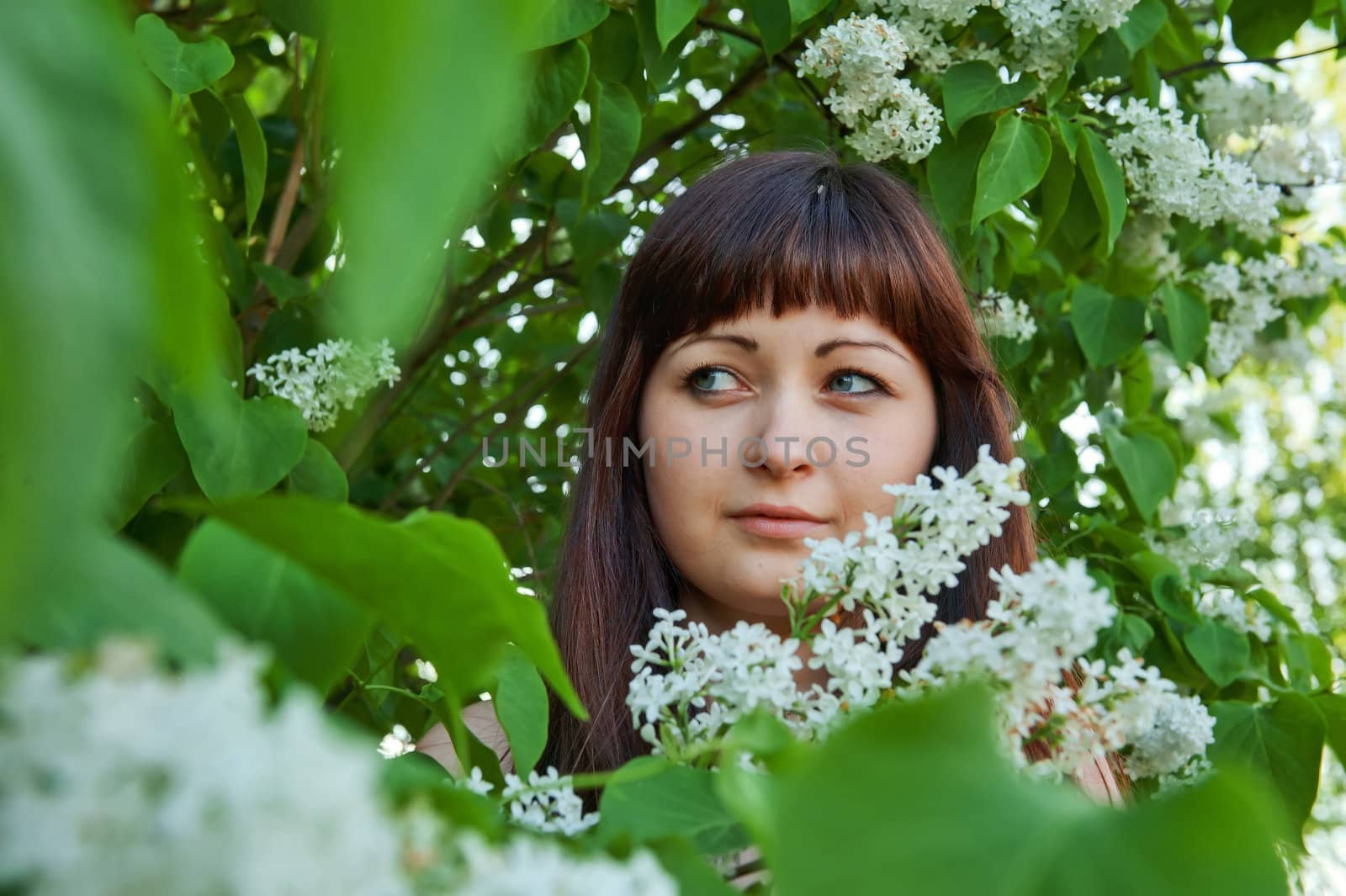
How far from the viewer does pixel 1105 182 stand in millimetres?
1165

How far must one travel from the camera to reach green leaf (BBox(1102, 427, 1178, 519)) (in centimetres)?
143

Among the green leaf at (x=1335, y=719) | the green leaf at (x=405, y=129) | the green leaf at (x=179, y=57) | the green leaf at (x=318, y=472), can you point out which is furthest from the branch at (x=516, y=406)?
the green leaf at (x=405, y=129)

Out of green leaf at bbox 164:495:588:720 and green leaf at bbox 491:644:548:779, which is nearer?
green leaf at bbox 164:495:588:720

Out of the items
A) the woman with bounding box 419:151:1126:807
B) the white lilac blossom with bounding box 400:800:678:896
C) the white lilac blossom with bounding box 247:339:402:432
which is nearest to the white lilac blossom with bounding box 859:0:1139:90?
the woman with bounding box 419:151:1126:807

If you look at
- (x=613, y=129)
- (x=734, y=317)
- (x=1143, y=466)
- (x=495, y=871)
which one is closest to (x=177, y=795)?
(x=495, y=871)

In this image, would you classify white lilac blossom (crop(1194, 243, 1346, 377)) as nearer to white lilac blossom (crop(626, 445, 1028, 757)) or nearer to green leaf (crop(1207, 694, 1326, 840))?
green leaf (crop(1207, 694, 1326, 840))

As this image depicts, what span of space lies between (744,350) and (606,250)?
376 millimetres

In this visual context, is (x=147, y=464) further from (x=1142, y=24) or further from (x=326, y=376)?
(x=1142, y=24)

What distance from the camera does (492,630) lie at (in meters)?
0.30

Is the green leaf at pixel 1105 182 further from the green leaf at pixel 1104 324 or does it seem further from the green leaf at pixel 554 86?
the green leaf at pixel 554 86

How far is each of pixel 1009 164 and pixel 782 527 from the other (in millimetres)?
363

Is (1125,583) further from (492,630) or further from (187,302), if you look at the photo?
(187,302)

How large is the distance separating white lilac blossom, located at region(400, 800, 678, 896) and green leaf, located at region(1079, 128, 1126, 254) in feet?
3.30

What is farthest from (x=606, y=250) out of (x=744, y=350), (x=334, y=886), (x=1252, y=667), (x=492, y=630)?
(x=334, y=886)
